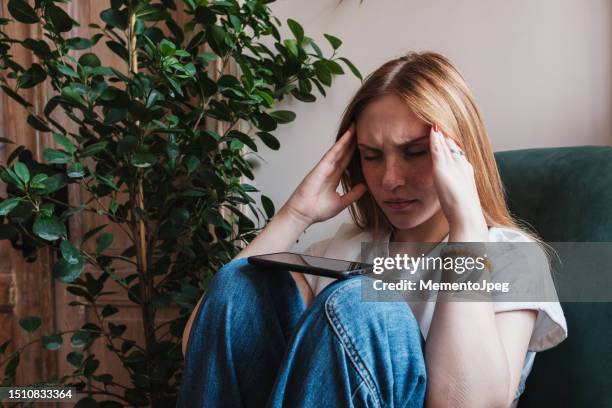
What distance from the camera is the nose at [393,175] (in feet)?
3.29

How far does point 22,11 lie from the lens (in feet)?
4.08

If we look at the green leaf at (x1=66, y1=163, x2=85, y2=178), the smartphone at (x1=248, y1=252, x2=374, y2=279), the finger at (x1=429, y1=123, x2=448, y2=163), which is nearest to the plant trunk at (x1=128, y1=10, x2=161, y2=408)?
the green leaf at (x1=66, y1=163, x2=85, y2=178)

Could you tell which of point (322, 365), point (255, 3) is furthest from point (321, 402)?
point (255, 3)

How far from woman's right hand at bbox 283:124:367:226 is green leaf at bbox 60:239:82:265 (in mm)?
492

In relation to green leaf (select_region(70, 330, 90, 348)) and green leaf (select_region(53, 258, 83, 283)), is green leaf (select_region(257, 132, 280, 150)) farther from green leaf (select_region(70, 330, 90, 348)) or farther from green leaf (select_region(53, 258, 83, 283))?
green leaf (select_region(70, 330, 90, 348))

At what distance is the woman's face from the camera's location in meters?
1.00

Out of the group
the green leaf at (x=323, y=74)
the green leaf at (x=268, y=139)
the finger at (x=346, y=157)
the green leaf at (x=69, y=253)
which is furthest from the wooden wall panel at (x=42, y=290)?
the finger at (x=346, y=157)

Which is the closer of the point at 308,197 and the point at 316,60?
the point at 308,197

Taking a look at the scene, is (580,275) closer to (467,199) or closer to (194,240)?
(467,199)

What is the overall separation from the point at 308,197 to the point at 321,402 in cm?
55

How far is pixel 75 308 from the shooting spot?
181 centimetres

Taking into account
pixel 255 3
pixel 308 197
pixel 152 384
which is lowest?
pixel 152 384

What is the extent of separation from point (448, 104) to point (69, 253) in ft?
2.87

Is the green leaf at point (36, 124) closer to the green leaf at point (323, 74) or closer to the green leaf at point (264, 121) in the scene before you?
the green leaf at point (264, 121)
